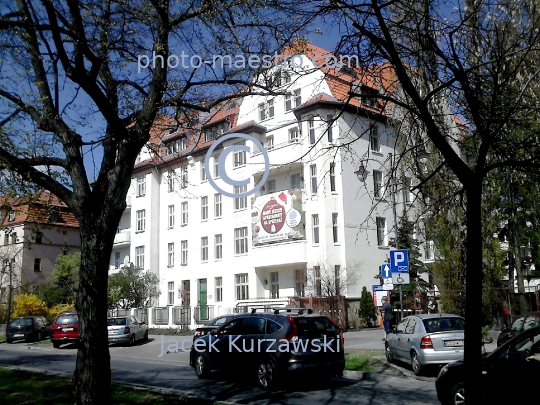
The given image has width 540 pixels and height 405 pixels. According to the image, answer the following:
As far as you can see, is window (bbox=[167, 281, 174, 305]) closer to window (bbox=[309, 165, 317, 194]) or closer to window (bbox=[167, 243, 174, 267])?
window (bbox=[167, 243, 174, 267])

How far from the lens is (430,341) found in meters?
14.3

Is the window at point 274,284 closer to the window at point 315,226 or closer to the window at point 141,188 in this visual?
the window at point 315,226

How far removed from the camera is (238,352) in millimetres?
13469

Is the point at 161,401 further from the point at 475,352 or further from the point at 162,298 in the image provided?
the point at 162,298

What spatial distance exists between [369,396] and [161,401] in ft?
14.1

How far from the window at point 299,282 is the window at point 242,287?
4.22m

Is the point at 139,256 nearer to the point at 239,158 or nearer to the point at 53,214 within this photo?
the point at 239,158

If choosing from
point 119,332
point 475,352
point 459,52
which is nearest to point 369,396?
point 475,352

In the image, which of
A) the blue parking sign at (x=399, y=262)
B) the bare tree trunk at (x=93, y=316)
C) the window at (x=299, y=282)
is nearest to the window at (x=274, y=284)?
the window at (x=299, y=282)

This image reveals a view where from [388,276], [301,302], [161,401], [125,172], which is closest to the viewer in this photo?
[125,172]

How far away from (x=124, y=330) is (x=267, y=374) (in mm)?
17724

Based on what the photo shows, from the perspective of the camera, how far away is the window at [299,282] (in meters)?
35.1

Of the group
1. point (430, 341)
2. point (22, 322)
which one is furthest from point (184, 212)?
point (430, 341)

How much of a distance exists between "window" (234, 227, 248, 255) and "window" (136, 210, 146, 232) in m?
11.5
